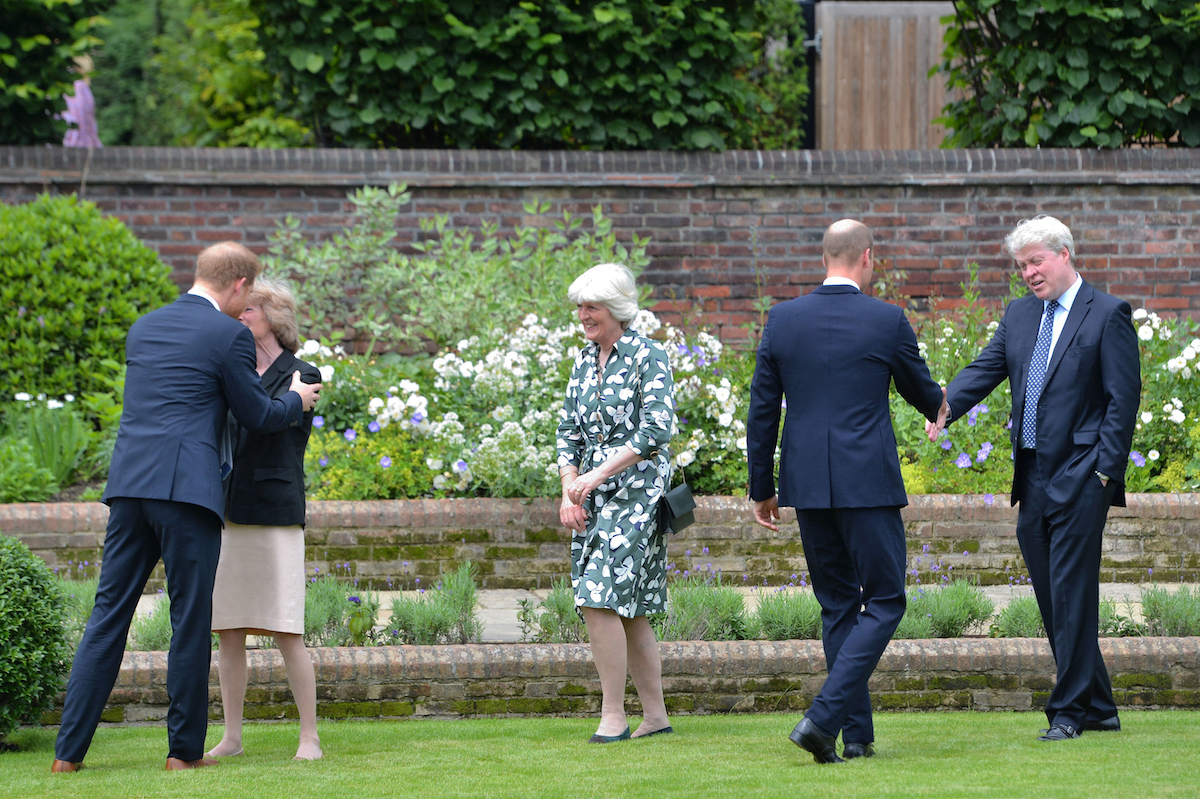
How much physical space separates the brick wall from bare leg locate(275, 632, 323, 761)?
5199 millimetres

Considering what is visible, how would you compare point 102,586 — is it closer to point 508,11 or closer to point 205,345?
point 205,345

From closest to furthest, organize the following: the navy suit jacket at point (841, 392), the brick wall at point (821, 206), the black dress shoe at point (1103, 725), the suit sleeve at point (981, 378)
Answer: the navy suit jacket at point (841, 392), the black dress shoe at point (1103, 725), the suit sleeve at point (981, 378), the brick wall at point (821, 206)

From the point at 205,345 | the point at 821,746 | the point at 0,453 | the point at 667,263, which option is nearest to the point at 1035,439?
the point at 821,746

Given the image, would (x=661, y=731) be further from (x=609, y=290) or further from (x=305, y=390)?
(x=305, y=390)

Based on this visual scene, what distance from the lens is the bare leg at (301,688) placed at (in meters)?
4.29

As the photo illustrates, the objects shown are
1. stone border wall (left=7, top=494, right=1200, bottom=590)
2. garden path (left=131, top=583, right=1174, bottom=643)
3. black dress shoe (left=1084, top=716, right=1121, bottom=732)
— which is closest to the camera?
black dress shoe (left=1084, top=716, right=1121, bottom=732)

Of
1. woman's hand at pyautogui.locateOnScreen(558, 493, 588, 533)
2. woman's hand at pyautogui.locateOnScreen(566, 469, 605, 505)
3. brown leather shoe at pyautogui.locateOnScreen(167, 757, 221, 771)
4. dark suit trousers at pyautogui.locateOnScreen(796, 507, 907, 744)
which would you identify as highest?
woman's hand at pyautogui.locateOnScreen(566, 469, 605, 505)

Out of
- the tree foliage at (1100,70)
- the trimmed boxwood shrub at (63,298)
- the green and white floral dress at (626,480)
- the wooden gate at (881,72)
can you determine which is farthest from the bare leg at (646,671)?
the wooden gate at (881,72)

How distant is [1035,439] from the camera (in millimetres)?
4500

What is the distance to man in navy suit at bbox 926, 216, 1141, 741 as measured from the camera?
4.34 meters

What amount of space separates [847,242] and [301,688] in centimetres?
240

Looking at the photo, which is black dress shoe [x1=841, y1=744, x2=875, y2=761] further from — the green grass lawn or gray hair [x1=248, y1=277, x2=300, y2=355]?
gray hair [x1=248, y1=277, x2=300, y2=355]

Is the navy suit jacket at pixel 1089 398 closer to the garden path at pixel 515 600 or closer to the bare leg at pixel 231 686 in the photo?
the garden path at pixel 515 600

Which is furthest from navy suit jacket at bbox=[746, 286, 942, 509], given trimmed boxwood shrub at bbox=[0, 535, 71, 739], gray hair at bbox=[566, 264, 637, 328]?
trimmed boxwood shrub at bbox=[0, 535, 71, 739]
